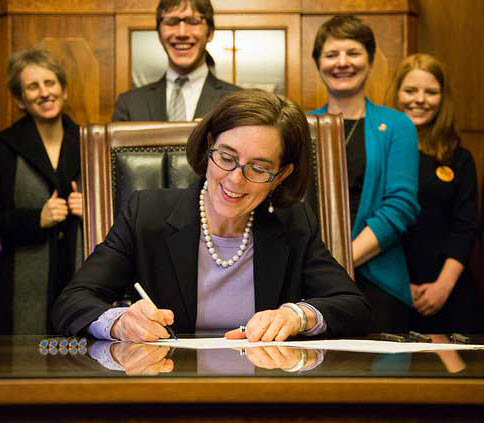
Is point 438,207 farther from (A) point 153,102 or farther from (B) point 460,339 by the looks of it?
(B) point 460,339

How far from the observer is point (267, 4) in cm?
531

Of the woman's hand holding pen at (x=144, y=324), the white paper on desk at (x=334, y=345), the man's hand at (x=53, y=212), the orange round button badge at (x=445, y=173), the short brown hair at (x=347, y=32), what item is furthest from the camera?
the orange round button badge at (x=445, y=173)

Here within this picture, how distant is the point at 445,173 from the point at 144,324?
2.11m

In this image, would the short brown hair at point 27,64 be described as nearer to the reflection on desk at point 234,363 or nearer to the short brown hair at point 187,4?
the short brown hair at point 187,4


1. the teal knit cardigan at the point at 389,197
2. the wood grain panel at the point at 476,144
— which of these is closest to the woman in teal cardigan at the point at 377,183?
the teal knit cardigan at the point at 389,197

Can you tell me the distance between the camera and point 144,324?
77.7 inches

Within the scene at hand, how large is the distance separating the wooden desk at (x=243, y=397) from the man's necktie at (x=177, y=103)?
2.31 meters

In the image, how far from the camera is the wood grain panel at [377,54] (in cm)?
526

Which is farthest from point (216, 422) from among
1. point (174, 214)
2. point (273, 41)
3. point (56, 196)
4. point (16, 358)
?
point (273, 41)

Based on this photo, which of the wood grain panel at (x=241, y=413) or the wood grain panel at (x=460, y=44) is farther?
the wood grain panel at (x=460, y=44)

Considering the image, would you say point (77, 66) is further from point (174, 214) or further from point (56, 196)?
point (174, 214)

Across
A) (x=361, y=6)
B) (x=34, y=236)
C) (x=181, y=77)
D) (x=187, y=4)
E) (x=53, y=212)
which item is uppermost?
(x=361, y=6)

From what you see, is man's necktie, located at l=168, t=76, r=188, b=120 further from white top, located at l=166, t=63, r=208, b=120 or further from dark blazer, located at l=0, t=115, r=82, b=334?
dark blazer, located at l=0, t=115, r=82, b=334

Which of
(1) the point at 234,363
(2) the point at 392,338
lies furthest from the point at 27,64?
(1) the point at 234,363
